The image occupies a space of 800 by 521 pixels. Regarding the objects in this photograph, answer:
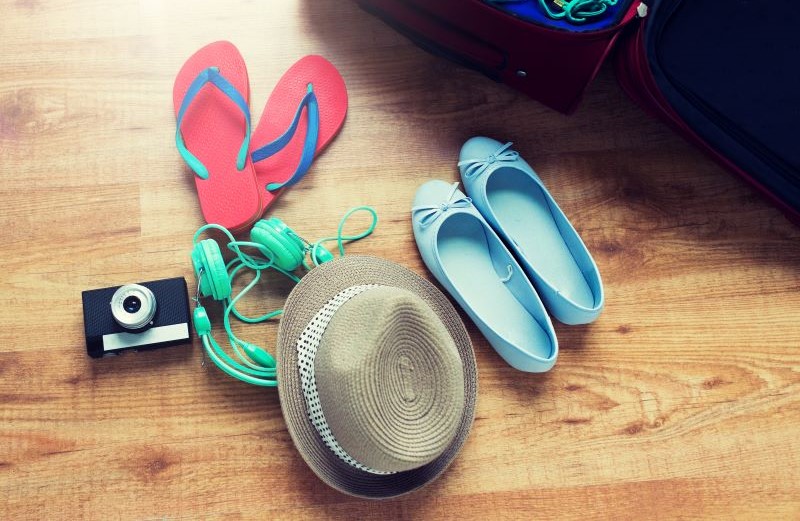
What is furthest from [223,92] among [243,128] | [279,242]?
[279,242]

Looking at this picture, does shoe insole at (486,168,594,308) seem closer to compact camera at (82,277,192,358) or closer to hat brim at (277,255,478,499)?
hat brim at (277,255,478,499)

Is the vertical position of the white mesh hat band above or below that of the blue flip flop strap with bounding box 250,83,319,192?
below

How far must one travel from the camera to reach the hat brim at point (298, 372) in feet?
3.01

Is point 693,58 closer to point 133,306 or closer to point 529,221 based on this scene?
point 529,221

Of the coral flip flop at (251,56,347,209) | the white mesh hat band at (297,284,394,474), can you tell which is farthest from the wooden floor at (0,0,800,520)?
the white mesh hat band at (297,284,394,474)

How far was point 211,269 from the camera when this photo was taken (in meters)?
0.96

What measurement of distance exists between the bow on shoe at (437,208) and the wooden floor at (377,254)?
0.04 meters

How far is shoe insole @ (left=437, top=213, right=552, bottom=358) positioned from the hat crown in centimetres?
21

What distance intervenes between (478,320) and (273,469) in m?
0.37

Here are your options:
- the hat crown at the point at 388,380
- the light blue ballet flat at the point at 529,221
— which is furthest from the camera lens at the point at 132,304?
the light blue ballet flat at the point at 529,221

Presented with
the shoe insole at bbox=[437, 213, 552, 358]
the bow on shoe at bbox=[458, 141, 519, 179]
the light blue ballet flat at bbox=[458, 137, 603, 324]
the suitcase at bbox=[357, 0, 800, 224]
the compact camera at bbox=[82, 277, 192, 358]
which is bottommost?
the compact camera at bbox=[82, 277, 192, 358]

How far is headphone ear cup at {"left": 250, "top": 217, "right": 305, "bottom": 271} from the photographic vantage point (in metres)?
0.98

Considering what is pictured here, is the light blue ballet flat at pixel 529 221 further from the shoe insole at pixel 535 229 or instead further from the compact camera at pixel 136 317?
the compact camera at pixel 136 317

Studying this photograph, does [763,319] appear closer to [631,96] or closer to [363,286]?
[631,96]
